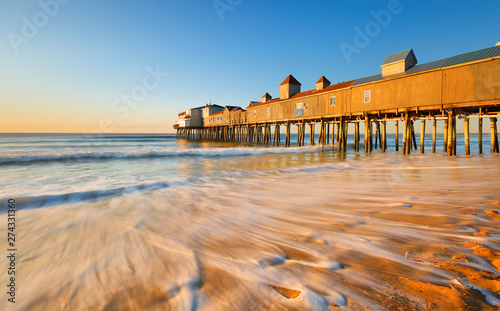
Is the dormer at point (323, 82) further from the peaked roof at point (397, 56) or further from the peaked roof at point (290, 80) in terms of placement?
the peaked roof at point (397, 56)

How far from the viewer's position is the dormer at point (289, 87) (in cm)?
3441

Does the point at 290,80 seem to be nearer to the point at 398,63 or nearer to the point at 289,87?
the point at 289,87

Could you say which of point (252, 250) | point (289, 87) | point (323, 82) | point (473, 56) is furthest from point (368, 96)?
point (252, 250)

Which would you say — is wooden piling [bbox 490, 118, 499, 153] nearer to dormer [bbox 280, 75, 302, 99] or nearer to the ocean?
the ocean

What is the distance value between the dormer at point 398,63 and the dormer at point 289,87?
14523mm

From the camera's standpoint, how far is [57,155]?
70.4ft

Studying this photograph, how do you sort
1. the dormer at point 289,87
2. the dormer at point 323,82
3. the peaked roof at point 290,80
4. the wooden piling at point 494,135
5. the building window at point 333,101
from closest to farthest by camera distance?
the wooden piling at point 494,135, the building window at point 333,101, the dormer at point 323,82, the dormer at point 289,87, the peaked roof at point 290,80

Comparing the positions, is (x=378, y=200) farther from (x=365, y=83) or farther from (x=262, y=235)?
(x=365, y=83)

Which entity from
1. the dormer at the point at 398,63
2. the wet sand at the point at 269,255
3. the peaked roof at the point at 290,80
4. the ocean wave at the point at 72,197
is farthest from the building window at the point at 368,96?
the ocean wave at the point at 72,197

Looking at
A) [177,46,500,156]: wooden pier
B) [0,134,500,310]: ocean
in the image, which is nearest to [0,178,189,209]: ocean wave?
[0,134,500,310]: ocean

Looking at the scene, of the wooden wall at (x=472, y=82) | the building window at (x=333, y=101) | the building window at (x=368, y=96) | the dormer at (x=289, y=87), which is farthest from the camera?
the dormer at (x=289, y=87)

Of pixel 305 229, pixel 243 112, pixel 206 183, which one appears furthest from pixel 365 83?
pixel 243 112

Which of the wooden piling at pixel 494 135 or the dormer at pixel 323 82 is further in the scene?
the dormer at pixel 323 82

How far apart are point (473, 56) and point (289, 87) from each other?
21.2m
